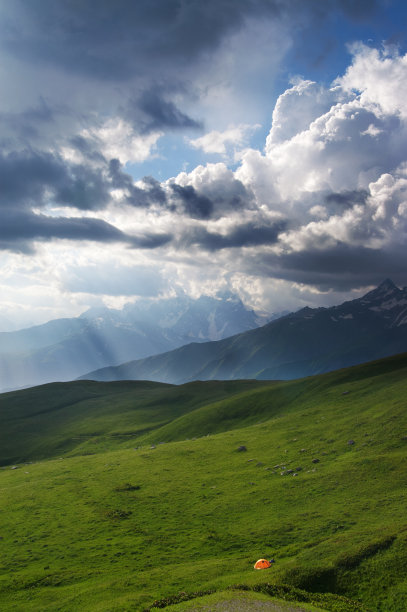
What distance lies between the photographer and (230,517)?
146 feet

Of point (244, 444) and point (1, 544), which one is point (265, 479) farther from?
point (1, 544)

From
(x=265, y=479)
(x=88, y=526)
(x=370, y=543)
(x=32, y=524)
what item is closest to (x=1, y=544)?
(x=32, y=524)

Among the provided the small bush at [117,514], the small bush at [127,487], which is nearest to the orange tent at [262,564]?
the small bush at [117,514]

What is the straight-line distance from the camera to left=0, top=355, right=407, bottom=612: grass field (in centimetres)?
2869

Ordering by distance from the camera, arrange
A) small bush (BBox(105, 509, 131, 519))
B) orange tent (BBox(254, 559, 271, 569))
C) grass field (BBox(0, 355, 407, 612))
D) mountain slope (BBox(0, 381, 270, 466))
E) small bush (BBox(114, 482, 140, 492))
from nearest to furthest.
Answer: grass field (BBox(0, 355, 407, 612))
orange tent (BBox(254, 559, 271, 569))
small bush (BBox(105, 509, 131, 519))
small bush (BBox(114, 482, 140, 492))
mountain slope (BBox(0, 381, 270, 466))

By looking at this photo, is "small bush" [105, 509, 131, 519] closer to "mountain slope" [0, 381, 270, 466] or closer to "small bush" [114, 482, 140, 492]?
"small bush" [114, 482, 140, 492]

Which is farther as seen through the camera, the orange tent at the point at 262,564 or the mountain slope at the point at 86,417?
the mountain slope at the point at 86,417

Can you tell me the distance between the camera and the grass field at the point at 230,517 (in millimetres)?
28688

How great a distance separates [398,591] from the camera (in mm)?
26328

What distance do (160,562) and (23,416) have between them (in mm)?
155255

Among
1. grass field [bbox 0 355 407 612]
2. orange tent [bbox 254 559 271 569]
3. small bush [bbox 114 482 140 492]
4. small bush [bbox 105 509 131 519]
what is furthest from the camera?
small bush [bbox 114 482 140 492]

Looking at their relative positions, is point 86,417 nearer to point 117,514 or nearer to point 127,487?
point 127,487

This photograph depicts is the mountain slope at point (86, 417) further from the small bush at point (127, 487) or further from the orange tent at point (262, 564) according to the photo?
the orange tent at point (262, 564)

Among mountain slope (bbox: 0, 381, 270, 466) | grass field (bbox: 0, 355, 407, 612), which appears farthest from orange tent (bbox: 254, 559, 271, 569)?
mountain slope (bbox: 0, 381, 270, 466)
